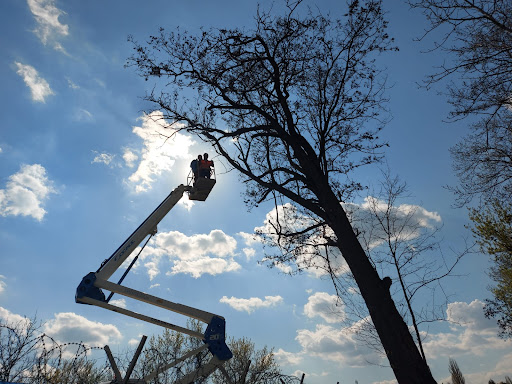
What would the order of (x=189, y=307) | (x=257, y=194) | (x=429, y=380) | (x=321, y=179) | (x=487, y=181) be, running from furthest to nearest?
(x=257, y=194), (x=189, y=307), (x=487, y=181), (x=321, y=179), (x=429, y=380)

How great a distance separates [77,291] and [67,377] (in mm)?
3077

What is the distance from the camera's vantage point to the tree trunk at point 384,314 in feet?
18.3

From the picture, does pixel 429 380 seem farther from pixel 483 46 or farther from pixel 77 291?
pixel 77 291

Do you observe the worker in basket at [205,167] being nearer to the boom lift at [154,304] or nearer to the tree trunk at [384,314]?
the boom lift at [154,304]

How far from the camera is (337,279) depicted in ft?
30.9

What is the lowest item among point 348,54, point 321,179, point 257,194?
Answer: point 321,179

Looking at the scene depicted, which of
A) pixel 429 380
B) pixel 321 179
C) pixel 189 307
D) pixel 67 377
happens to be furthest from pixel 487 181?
pixel 67 377

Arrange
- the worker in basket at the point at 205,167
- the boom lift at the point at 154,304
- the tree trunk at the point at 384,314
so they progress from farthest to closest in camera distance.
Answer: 1. the worker in basket at the point at 205,167
2. the boom lift at the point at 154,304
3. the tree trunk at the point at 384,314

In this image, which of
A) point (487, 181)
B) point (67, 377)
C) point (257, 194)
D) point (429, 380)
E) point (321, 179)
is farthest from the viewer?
point (257, 194)

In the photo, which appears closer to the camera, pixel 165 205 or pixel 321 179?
pixel 321 179

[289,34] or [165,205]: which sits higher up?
[289,34]

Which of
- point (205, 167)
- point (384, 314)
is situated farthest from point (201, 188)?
point (384, 314)

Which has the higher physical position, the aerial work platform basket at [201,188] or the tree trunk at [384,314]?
the aerial work platform basket at [201,188]

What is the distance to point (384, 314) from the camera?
6098mm
